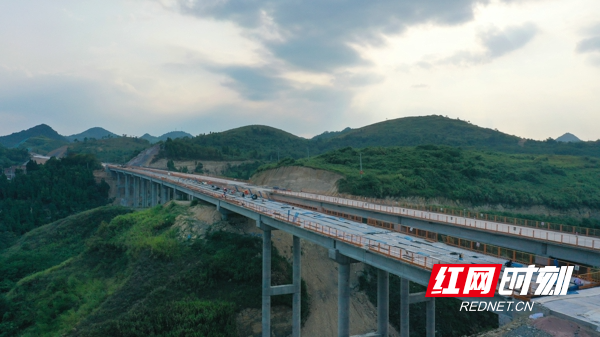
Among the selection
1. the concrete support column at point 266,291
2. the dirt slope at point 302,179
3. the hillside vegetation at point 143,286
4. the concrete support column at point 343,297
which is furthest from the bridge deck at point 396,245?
the dirt slope at point 302,179


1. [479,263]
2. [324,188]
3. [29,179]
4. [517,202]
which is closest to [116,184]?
[29,179]

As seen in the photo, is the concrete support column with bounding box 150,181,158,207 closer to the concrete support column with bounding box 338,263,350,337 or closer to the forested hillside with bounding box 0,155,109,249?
the forested hillside with bounding box 0,155,109,249

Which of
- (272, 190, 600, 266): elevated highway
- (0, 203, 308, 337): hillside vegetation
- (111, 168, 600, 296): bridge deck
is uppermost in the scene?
(111, 168, 600, 296): bridge deck

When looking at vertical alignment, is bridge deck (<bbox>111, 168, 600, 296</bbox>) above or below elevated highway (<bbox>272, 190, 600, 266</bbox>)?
above

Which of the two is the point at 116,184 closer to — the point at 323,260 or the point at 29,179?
the point at 29,179

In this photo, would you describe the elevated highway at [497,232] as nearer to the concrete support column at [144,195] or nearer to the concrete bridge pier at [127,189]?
the concrete support column at [144,195]

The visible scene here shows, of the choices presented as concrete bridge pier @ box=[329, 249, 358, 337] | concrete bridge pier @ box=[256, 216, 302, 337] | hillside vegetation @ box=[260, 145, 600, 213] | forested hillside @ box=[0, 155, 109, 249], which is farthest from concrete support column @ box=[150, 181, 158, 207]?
concrete bridge pier @ box=[329, 249, 358, 337]

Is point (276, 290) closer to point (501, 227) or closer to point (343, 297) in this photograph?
point (343, 297)
